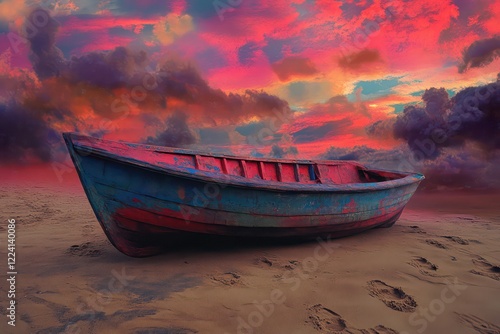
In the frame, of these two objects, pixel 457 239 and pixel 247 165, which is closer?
pixel 457 239

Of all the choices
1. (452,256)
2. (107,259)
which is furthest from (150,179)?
(452,256)

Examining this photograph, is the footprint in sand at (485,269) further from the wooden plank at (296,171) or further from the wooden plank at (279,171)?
the wooden plank at (279,171)

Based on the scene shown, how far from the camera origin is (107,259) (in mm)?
4375

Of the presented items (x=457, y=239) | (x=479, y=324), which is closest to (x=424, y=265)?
(x=479, y=324)

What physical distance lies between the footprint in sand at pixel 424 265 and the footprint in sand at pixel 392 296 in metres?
0.89

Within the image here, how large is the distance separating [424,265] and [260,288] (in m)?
2.61

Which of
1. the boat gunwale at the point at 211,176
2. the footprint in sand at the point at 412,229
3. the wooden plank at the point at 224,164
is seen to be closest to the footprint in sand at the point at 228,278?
the boat gunwale at the point at 211,176

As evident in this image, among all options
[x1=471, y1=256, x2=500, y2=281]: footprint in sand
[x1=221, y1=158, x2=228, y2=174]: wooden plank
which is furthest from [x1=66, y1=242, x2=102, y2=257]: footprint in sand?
[x1=471, y1=256, x2=500, y2=281]: footprint in sand

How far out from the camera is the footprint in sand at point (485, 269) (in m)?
4.20

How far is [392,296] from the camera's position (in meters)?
3.41

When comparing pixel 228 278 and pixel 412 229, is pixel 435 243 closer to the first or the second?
pixel 412 229

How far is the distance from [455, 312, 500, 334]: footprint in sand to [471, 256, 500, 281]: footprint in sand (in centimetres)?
146

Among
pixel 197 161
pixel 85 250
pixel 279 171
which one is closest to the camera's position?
pixel 85 250

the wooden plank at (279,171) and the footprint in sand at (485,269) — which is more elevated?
the wooden plank at (279,171)
